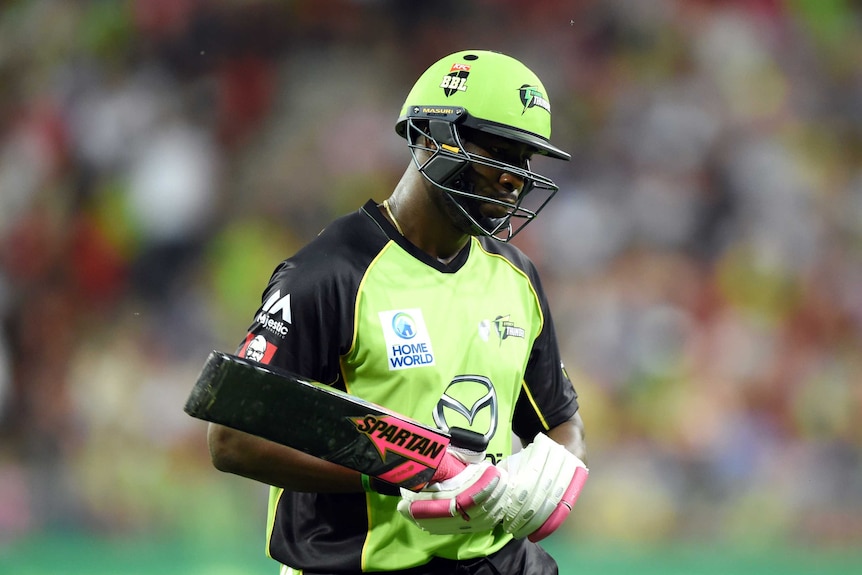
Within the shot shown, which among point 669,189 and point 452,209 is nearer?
point 452,209

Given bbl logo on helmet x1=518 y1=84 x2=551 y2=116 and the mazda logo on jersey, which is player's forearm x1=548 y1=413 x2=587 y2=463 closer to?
the mazda logo on jersey

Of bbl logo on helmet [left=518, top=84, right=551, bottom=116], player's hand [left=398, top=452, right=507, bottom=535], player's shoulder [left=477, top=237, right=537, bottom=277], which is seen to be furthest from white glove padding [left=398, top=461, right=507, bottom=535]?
bbl logo on helmet [left=518, top=84, right=551, bottom=116]

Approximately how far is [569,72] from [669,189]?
1065mm

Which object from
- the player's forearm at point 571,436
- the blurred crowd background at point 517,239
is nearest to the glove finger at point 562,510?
the player's forearm at point 571,436

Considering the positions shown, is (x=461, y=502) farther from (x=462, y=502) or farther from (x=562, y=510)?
(x=562, y=510)

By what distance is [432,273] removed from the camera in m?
2.66

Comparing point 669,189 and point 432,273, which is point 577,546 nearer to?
point 669,189

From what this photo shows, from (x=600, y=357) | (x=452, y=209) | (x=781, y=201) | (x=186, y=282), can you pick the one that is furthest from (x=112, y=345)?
(x=452, y=209)

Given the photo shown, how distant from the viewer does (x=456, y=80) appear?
2.69m

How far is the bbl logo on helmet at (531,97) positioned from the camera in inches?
104

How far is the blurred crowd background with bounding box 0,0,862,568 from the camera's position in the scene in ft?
21.3

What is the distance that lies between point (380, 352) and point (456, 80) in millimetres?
711

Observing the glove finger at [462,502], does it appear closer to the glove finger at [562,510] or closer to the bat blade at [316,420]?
the bat blade at [316,420]

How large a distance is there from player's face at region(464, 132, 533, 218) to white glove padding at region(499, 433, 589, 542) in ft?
1.83
